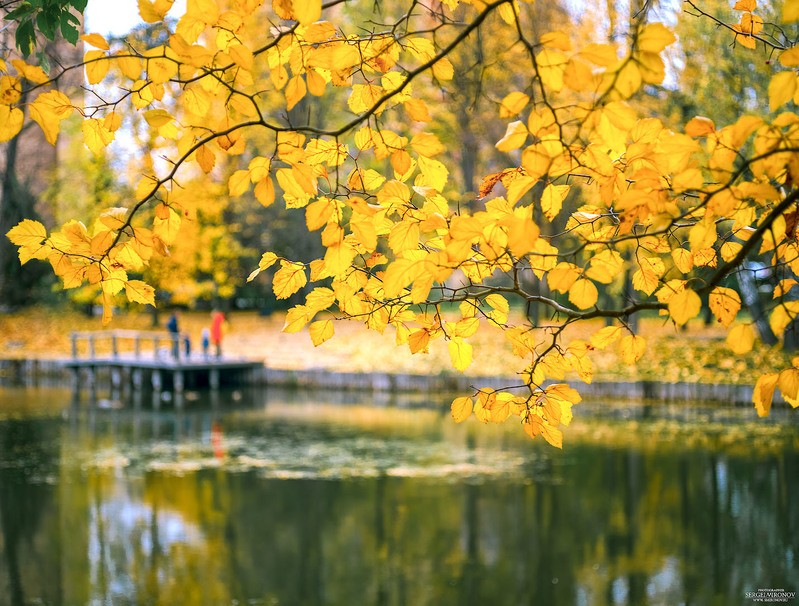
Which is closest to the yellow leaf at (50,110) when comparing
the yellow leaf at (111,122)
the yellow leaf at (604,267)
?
the yellow leaf at (111,122)

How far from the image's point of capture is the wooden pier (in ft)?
59.6

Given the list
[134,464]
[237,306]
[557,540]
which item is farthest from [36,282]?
[557,540]

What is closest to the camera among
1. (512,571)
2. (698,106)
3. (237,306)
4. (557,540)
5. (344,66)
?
Result: (344,66)

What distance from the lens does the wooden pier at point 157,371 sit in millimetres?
18156

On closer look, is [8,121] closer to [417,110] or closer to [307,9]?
[307,9]

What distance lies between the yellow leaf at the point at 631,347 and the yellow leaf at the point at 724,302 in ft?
0.65

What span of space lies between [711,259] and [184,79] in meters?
1.40

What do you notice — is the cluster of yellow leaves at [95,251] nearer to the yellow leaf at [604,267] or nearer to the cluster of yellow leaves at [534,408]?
the cluster of yellow leaves at [534,408]

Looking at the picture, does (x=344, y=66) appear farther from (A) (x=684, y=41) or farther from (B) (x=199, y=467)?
(A) (x=684, y=41)

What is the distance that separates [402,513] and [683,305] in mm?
7303

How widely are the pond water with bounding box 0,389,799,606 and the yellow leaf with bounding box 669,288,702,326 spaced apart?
5.32 meters

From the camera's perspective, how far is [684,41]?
1573 cm

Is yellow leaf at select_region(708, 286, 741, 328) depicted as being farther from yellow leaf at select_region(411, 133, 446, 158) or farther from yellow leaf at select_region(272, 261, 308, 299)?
yellow leaf at select_region(272, 261, 308, 299)

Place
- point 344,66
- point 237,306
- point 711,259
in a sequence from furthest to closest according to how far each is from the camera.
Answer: point 237,306 → point 711,259 → point 344,66
